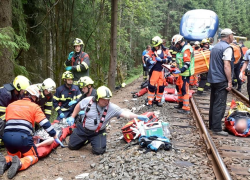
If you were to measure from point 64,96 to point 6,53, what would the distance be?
1821 millimetres

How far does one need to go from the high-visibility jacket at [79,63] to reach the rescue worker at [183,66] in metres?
2.57

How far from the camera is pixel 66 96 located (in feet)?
21.0

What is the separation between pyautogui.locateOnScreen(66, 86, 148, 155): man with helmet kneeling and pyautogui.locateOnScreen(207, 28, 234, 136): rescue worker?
1935 mm

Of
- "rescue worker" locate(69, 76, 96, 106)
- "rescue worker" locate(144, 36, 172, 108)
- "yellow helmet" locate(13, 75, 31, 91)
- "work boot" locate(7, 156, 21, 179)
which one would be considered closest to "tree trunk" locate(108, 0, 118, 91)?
"rescue worker" locate(144, 36, 172, 108)

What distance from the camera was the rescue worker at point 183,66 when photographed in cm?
677

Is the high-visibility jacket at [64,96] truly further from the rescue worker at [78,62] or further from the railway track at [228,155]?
the railway track at [228,155]

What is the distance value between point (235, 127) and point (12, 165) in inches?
186

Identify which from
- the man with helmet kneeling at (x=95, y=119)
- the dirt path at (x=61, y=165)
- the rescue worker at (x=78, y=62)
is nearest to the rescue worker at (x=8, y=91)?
the man with helmet kneeling at (x=95, y=119)

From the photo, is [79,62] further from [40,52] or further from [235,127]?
[40,52]

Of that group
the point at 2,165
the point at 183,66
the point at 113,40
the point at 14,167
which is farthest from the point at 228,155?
the point at 113,40

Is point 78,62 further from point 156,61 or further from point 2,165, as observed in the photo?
point 2,165

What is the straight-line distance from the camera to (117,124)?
6.98 m

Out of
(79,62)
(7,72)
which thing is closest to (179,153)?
(79,62)

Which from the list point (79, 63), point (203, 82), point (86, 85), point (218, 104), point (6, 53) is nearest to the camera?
point (218, 104)
